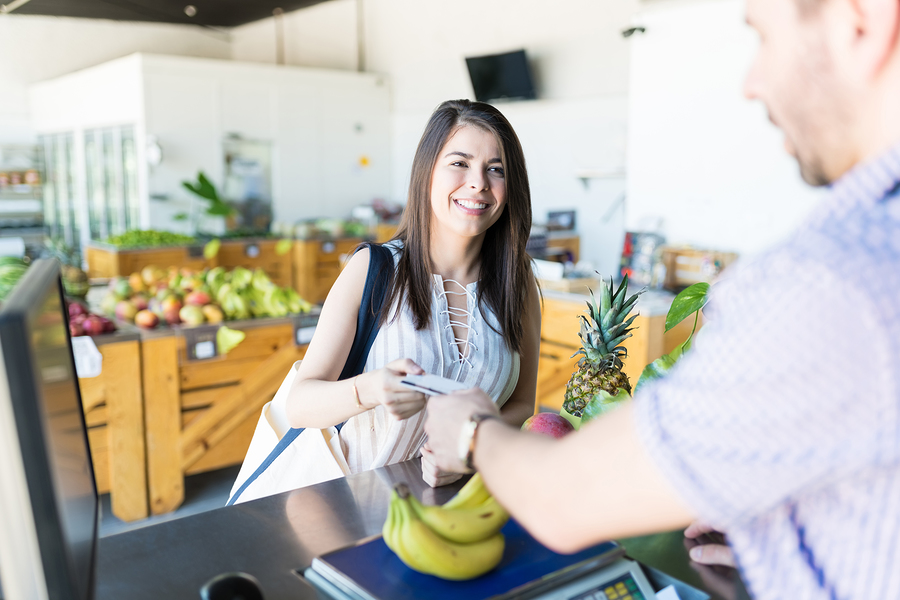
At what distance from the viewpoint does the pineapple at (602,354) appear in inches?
61.1

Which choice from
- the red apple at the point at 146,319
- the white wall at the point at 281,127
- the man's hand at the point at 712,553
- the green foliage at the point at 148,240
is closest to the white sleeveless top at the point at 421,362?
the man's hand at the point at 712,553

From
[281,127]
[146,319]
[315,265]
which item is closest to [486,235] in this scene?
[146,319]

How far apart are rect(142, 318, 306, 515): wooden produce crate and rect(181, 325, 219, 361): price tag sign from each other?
0.08 ft

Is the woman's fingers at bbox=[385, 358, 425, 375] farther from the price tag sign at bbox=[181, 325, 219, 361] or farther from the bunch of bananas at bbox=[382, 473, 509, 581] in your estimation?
the price tag sign at bbox=[181, 325, 219, 361]

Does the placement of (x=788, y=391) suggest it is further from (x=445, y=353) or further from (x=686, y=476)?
(x=445, y=353)

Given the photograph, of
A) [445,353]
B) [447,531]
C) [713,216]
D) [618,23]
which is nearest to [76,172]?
[618,23]

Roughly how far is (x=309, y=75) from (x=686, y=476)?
9765 millimetres

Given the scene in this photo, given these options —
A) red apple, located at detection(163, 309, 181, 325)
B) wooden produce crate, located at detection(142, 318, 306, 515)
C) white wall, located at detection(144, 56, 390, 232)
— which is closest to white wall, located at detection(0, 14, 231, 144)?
white wall, located at detection(144, 56, 390, 232)

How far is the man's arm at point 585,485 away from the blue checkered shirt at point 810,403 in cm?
2

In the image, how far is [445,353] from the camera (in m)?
1.76

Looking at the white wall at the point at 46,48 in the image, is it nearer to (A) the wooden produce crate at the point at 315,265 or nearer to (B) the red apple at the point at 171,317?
(A) the wooden produce crate at the point at 315,265

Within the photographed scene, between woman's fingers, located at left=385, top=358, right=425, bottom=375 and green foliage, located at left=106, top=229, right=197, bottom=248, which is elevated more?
woman's fingers, located at left=385, top=358, right=425, bottom=375

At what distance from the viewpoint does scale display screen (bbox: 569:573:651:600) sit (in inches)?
41.0

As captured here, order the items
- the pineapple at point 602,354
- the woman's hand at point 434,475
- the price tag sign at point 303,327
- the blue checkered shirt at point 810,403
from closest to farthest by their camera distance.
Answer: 1. the blue checkered shirt at point 810,403
2. the woman's hand at point 434,475
3. the pineapple at point 602,354
4. the price tag sign at point 303,327
